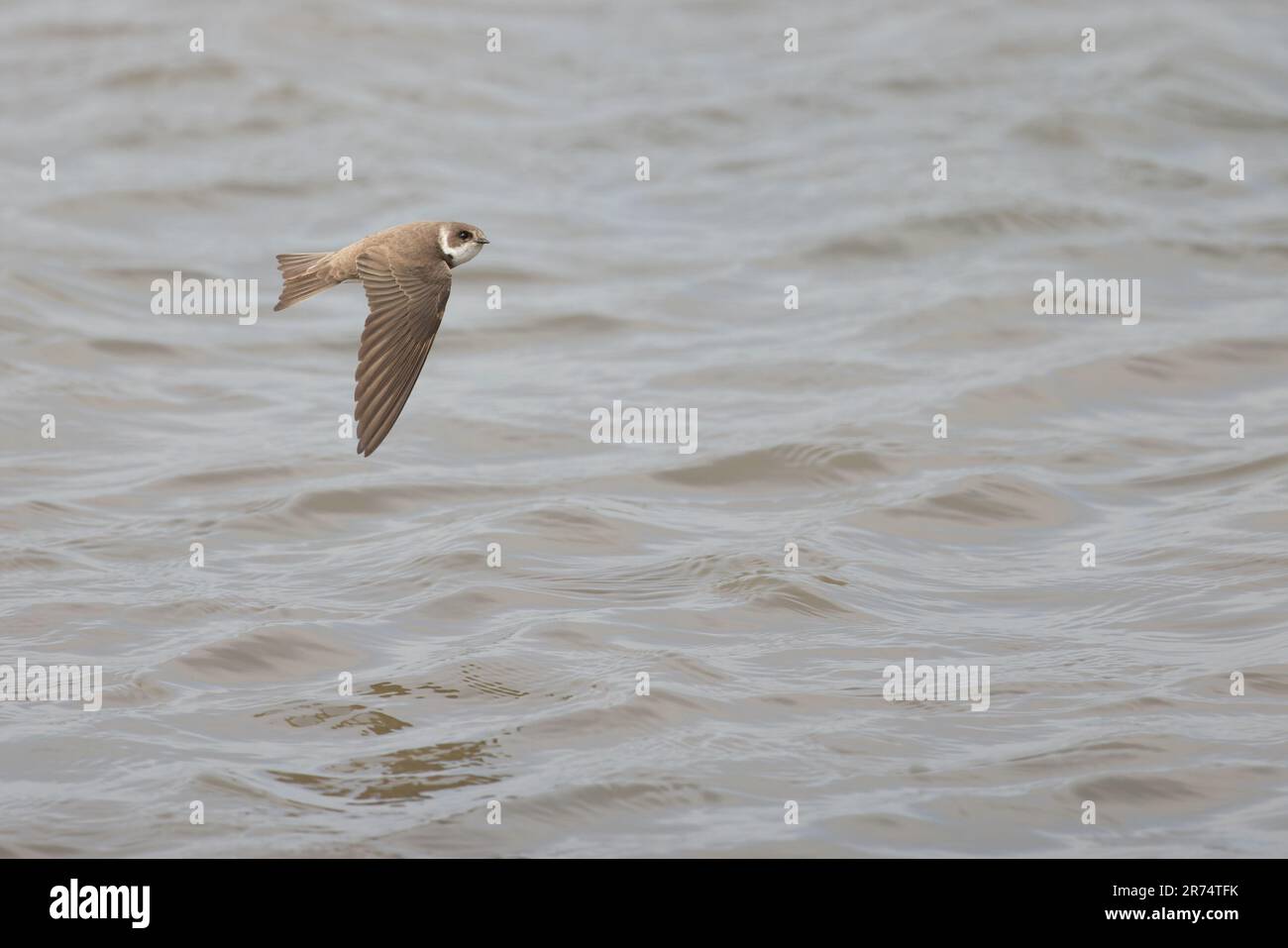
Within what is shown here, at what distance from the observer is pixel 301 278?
816 centimetres

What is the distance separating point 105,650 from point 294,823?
1935 mm

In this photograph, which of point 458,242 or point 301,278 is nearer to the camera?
point 458,242

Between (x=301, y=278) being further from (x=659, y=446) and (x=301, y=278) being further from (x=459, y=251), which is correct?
(x=659, y=446)

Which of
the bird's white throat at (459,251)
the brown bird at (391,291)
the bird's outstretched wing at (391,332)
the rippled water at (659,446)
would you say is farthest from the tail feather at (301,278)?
the rippled water at (659,446)

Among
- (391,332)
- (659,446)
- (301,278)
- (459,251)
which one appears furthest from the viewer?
(659,446)

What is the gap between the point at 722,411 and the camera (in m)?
11.6

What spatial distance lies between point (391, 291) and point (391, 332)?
0.23 m

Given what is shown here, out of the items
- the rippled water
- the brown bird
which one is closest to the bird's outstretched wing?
the brown bird

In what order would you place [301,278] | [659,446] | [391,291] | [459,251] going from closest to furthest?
[391,291]
[459,251]
[301,278]
[659,446]

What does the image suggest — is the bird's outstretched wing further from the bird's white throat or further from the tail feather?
the tail feather

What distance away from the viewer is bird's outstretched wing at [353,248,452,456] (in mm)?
7516

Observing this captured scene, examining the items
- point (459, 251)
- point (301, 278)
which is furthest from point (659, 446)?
point (301, 278)

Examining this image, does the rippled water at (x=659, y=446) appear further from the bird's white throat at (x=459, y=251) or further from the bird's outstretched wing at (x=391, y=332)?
the bird's white throat at (x=459, y=251)
